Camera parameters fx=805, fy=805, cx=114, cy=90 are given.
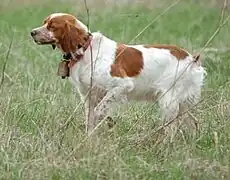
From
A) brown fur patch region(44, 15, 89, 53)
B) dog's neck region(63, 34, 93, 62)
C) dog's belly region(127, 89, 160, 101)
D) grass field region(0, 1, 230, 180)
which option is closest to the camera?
grass field region(0, 1, 230, 180)

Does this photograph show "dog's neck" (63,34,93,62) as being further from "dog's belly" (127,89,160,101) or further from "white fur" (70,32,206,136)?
"dog's belly" (127,89,160,101)

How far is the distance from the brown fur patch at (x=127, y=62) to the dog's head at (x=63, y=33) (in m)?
0.29

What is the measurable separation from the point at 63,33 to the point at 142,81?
0.75 m

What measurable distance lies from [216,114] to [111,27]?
6514 millimetres

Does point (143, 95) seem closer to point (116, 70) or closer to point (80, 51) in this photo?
point (116, 70)

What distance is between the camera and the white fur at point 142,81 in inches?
233

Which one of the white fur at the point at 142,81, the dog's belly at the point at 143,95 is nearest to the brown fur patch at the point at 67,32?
the white fur at the point at 142,81

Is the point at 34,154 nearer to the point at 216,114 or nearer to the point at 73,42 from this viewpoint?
the point at 73,42

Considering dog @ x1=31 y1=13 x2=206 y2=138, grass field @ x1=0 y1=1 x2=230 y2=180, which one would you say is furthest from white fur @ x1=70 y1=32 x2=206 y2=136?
grass field @ x1=0 y1=1 x2=230 y2=180

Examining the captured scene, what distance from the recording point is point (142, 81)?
241 inches

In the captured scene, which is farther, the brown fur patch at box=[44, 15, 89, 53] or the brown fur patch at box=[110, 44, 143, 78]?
the brown fur patch at box=[110, 44, 143, 78]

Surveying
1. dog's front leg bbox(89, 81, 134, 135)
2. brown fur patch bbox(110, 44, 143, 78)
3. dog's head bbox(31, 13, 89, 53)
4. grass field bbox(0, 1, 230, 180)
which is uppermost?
dog's head bbox(31, 13, 89, 53)

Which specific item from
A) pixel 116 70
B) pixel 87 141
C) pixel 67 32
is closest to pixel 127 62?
pixel 116 70

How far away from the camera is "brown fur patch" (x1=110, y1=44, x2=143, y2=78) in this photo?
5949mm
